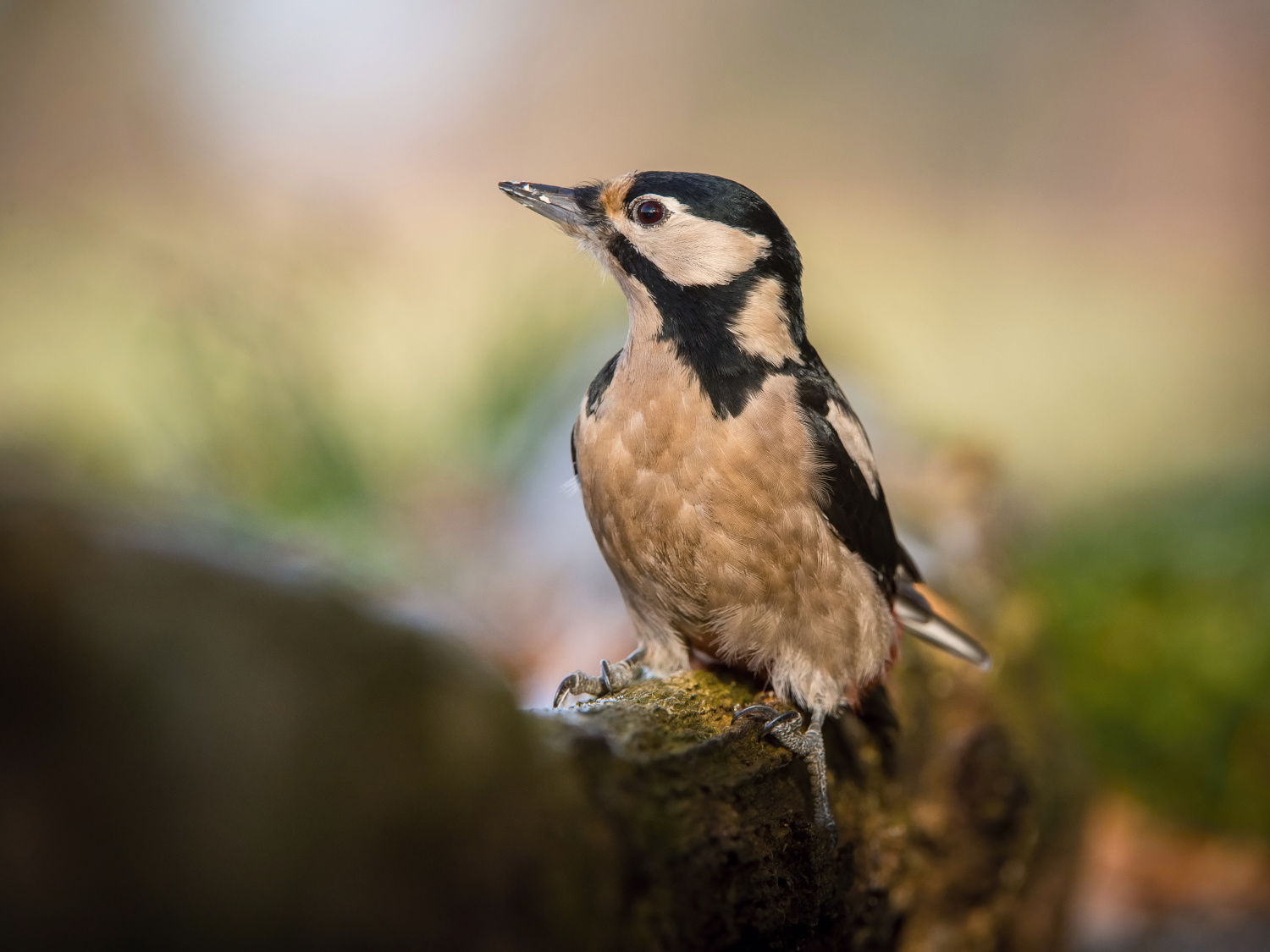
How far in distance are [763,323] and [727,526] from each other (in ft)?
2.12

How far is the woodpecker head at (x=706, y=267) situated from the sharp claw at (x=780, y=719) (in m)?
0.88

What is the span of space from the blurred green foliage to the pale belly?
2715mm

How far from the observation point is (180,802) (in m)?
1.31

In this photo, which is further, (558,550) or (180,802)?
(558,550)

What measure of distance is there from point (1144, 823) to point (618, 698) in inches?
172

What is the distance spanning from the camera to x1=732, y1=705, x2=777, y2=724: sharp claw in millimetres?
2688

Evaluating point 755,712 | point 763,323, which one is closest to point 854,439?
point 763,323

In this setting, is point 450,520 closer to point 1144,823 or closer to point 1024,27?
point 1144,823

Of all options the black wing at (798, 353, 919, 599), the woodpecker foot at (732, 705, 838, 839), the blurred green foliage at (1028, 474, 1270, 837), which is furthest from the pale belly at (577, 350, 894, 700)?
the blurred green foliage at (1028, 474, 1270, 837)

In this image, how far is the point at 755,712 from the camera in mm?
2727

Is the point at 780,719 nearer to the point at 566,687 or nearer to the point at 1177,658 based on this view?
the point at 566,687

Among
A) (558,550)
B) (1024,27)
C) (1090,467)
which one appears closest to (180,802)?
(558,550)

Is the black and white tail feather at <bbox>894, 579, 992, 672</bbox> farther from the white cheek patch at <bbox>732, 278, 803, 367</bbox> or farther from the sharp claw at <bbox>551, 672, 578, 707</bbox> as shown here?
the sharp claw at <bbox>551, 672, 578, 707</bbox>

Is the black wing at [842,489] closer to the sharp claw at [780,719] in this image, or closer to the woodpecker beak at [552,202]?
the sharp claw at [780,719]
